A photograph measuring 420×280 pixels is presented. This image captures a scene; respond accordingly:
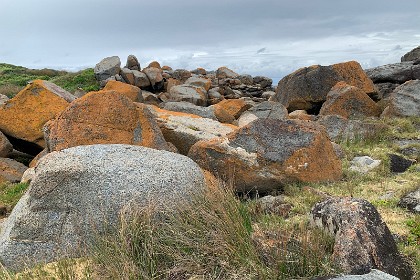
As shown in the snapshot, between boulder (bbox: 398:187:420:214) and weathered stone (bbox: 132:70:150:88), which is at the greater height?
boulder (bbox: 398:187:420:214)

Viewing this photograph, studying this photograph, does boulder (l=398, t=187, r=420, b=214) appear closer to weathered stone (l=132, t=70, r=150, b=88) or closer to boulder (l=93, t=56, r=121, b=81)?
weathered stone (l=132, t=70, r=150, b=88)

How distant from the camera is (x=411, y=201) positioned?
7.84 m

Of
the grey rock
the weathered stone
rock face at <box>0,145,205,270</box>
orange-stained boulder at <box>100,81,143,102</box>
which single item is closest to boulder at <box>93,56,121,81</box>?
the weathered stone

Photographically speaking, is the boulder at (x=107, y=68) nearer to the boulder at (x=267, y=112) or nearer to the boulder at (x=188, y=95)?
the boulder at (x=188, y=95)

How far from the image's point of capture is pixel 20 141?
598 inches

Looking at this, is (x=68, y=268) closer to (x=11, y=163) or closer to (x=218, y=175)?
(x=218, y=175)

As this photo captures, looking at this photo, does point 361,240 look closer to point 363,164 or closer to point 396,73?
point 363,164

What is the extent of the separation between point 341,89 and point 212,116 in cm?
588

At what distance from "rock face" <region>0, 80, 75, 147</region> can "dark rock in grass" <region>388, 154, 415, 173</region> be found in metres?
9.94

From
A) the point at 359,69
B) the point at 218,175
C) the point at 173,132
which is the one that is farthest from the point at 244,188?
the point at 359,69

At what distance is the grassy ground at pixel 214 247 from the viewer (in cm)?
520

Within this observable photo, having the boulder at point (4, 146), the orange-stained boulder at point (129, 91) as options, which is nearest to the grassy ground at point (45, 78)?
the orange-stained boulder at point (129, 91)

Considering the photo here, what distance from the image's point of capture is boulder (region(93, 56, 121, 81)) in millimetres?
40797

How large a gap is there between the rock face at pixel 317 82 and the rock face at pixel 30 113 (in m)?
11.4
